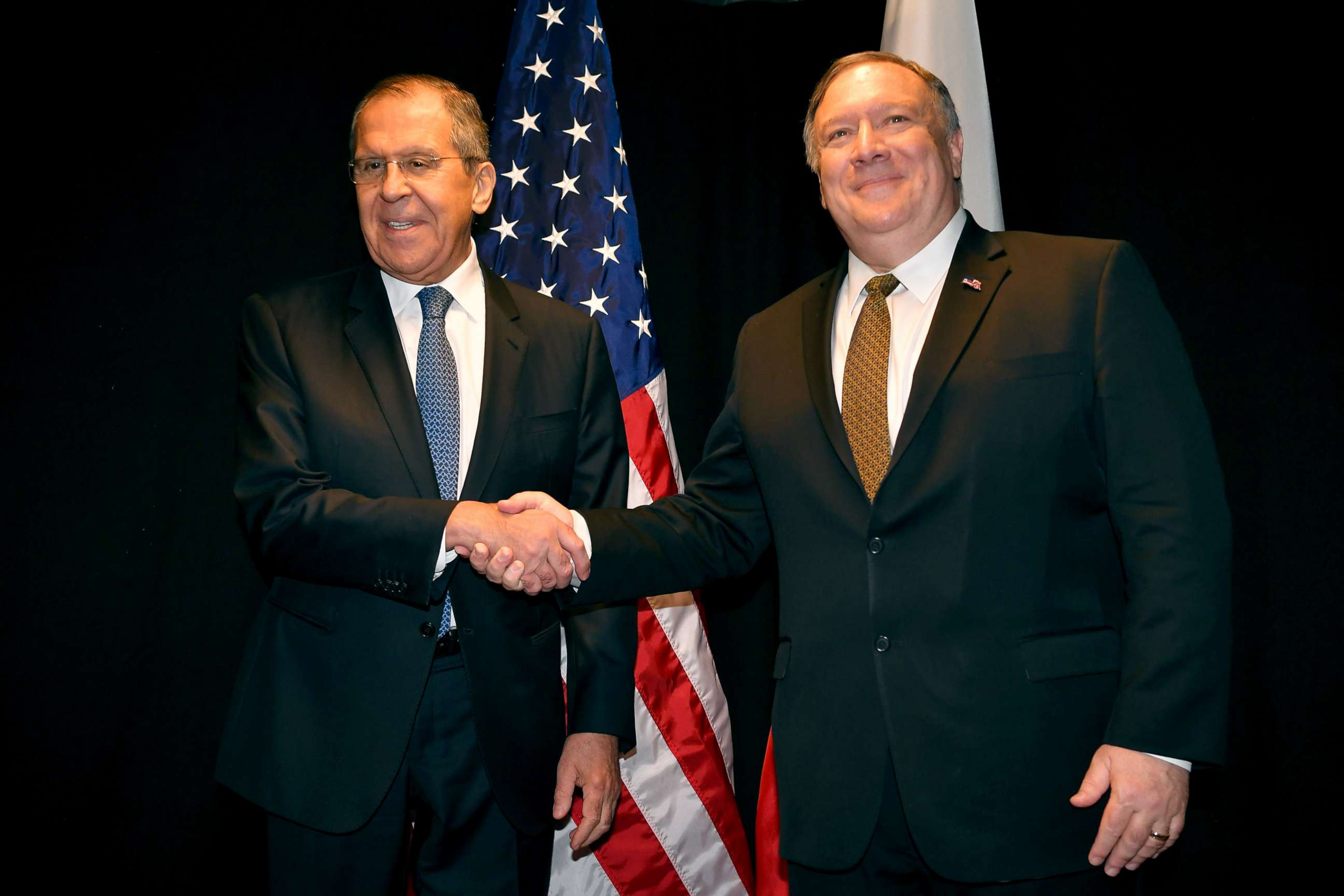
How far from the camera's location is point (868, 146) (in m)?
2.10

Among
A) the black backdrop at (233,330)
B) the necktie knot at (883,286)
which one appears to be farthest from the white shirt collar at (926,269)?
the black backdrop at (233,330)

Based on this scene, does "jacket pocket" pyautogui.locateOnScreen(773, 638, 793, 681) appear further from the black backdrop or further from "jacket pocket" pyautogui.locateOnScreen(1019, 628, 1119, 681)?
the black backdrop

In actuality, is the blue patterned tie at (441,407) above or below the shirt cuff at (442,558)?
above

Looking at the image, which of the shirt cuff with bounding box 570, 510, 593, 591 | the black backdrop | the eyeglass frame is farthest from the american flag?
the shirt cuff with bounding box 570, 510, 593, 591

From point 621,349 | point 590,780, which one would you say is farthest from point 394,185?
point 590,780

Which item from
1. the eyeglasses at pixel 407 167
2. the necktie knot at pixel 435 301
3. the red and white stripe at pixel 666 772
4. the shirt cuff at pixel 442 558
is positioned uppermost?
the eyeglasses at pixel 407 167

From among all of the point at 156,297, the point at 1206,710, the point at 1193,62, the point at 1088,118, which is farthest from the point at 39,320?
the point at 1193,62

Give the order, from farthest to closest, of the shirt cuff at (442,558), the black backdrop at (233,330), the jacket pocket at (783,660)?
the black backdrop at (233,330) → the shirt cuff at (442,558) → the jacket pocket at (783,660)

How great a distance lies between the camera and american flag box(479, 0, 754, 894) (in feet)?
9.54

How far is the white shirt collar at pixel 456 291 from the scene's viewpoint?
233 cm

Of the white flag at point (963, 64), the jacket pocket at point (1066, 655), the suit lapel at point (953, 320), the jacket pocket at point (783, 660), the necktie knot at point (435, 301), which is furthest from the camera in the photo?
the white flag at point (963, 64)

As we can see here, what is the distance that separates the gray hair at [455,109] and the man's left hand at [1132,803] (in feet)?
5.85

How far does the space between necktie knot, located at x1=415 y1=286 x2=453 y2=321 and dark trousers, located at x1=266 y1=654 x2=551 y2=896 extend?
0.74m

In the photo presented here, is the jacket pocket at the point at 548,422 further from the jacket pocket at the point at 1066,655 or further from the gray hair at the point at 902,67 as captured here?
the jacket pocket at the point at 1066,655
